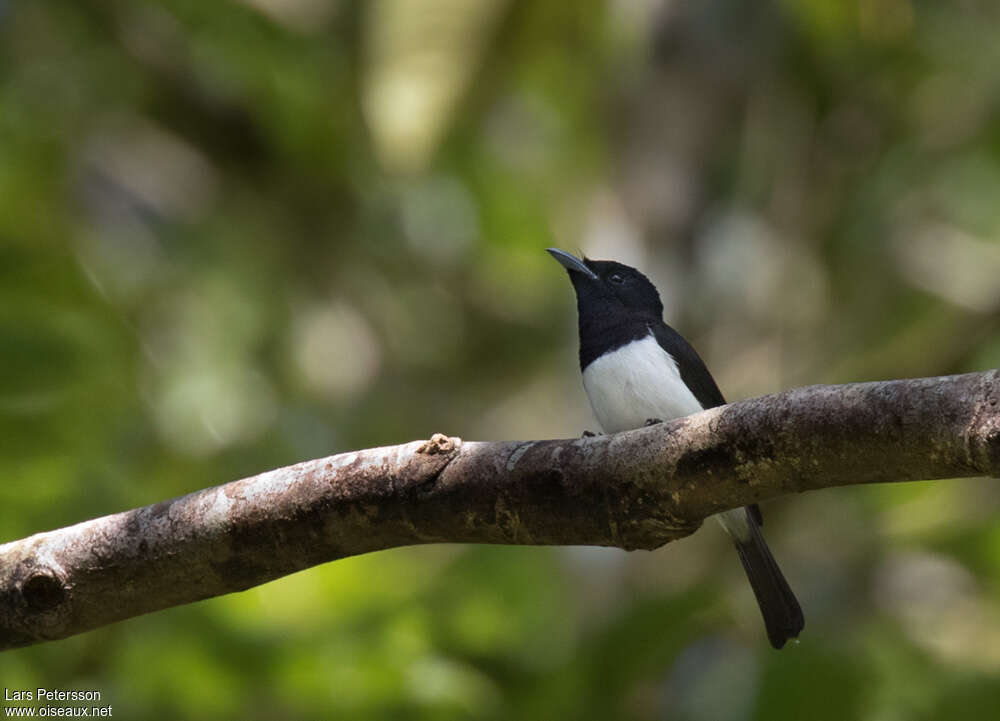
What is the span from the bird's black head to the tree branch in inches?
98.9

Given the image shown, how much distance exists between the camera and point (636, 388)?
460 centimetres

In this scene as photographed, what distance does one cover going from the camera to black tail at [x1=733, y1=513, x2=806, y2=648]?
400 cm

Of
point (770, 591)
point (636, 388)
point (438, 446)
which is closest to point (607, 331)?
point (636, 388)

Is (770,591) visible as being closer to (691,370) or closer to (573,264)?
(691,370)

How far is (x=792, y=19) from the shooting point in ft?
26.7

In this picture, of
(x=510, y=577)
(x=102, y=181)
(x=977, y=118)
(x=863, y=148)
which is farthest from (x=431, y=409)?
(x=510, y=577)

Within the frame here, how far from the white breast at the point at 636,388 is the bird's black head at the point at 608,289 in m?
0.46

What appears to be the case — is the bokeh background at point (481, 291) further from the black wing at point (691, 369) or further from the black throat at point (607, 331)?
the black throat at point (607, 331)

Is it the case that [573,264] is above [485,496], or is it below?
above

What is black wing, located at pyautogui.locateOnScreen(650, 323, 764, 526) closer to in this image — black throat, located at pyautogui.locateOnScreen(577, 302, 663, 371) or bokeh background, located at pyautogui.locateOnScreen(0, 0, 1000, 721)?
black throat, located at pyautogui.locateOnScreen(577, 302, 663, 371)

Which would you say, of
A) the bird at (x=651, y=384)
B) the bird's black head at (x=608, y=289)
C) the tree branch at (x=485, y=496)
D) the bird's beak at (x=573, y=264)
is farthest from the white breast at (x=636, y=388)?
the tree branch at (x=485, y=496)

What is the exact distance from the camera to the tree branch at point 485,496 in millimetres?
2326

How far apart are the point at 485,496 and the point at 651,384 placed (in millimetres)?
1958

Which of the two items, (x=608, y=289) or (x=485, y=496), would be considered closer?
(x=485, y=496)
